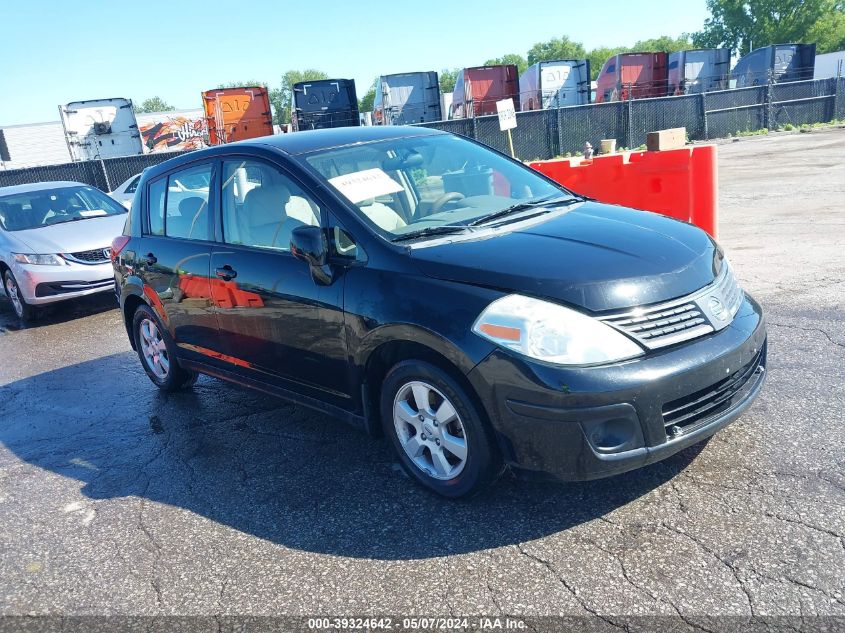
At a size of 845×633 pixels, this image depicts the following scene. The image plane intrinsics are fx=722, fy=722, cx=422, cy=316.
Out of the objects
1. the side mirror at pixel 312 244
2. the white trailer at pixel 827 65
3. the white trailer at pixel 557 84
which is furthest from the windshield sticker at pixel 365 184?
the white trailer at pixel 827 65

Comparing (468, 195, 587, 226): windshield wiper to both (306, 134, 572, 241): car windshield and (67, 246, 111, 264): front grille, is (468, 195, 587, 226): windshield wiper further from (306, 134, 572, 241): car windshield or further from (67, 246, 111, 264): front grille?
(67, 246, 111, 264): front grille

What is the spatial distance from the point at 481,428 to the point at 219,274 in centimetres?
214

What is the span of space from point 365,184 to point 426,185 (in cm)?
38

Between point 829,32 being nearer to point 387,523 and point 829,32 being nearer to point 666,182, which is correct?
point 666,182

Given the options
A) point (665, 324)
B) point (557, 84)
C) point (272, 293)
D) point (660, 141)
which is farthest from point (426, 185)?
point (557, 84)

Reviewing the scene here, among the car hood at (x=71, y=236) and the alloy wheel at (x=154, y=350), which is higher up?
the car hood at (x=71, y=236)

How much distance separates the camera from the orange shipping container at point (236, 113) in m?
23.8

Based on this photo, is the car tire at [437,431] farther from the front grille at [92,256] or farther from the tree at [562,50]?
the tree at [562,50]

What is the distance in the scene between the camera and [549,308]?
3.04 metres

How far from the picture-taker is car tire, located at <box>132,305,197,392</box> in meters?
5.48

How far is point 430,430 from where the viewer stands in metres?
3.46

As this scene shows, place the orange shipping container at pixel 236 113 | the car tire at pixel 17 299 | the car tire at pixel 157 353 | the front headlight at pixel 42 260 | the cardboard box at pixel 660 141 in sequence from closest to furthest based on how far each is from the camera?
the car tire at pixel 157 353 → the cardboard box at pixel 660 141 → the front headlight at pixel 42 260 → the car tire at pixel 17 299 → the orange shipping container at pixel 236 113

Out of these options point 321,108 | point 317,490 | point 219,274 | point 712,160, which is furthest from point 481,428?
point 321,108

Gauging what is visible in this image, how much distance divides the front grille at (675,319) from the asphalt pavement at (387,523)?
0.78 meters
